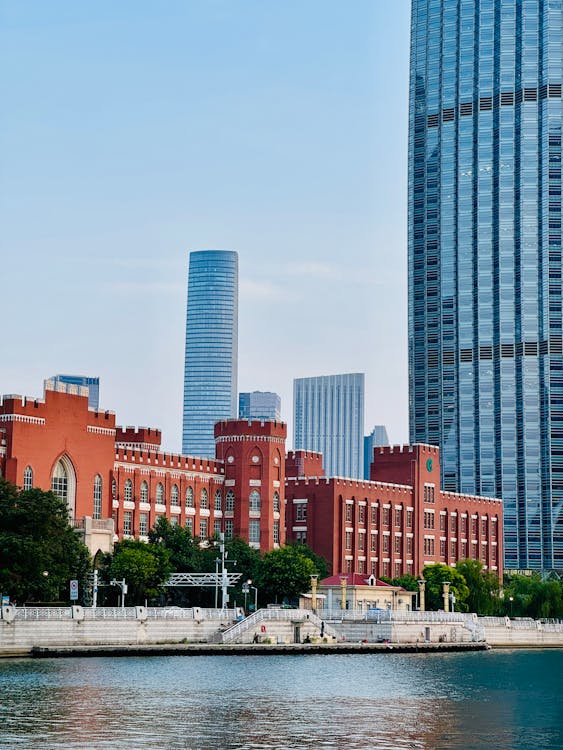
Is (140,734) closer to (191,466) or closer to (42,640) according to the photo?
(42,640)

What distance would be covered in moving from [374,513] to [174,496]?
109ft

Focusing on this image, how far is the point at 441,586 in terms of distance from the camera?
172m

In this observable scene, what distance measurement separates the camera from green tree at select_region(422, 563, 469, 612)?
16912 centimetres

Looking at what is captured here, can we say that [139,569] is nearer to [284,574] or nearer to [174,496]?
[284,574]

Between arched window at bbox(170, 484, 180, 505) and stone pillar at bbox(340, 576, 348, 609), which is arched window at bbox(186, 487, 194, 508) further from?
stone pillar at bbox(340, 576, 348, 609)

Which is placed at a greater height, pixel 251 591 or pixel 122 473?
pixel 122 473

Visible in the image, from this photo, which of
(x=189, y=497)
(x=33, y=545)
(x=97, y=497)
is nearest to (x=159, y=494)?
(x=189, y=497)

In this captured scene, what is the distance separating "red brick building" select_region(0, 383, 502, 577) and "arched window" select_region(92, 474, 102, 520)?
0.44 ft

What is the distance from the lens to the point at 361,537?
182250 millimetres

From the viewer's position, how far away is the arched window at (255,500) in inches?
6560

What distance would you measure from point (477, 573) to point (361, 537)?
1470 cm

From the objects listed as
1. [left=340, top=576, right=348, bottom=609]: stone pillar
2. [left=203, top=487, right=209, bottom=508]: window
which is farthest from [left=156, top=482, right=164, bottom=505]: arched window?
[left=340, top=576, right=348, bottom=609]: stone pillar

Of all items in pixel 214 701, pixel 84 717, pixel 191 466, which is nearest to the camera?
pixel 84 717

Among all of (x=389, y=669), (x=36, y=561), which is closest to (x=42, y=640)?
(x=36, y=561)
